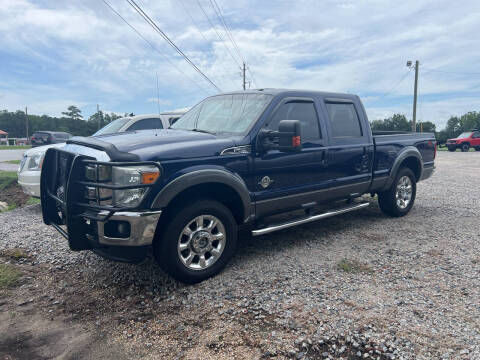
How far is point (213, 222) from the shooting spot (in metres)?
3.63

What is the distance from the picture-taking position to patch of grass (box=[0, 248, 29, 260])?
4375 millimetres

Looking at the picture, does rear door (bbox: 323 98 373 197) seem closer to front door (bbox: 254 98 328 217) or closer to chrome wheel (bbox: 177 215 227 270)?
front door (bbox: 254 98 328 217)

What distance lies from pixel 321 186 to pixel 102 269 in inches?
112

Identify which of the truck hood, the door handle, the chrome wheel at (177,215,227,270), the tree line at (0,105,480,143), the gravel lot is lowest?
the gravel lot

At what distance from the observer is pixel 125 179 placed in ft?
10.3

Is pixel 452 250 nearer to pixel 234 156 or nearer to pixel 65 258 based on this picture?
pixel 234 156

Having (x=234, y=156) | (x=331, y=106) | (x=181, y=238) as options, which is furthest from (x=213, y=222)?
(x=331, y=106)

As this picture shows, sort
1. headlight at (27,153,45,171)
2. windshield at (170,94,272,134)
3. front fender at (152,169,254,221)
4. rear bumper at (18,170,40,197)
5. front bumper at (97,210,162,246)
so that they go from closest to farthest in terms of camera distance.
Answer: front bumper at (97,210,162,246) → front fender at (152,169,254,221) → windshield at (170,94,272,134) → rear bumper at (18,170,40,197) → headlight at (27,153,45,171)

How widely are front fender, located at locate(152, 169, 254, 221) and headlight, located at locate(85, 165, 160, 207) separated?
154mm

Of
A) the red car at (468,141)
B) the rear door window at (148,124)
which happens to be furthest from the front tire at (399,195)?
the red car at (468,141)

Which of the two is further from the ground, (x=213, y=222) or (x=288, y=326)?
(x=213, y=222)

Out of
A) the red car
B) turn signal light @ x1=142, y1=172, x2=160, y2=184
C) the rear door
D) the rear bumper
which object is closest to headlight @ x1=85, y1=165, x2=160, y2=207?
turn signal light @ x1=142, y1=172, x2=160, y2=184

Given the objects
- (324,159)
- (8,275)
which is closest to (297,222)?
(324,159)

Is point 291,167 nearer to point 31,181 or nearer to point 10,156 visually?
point 31,181
